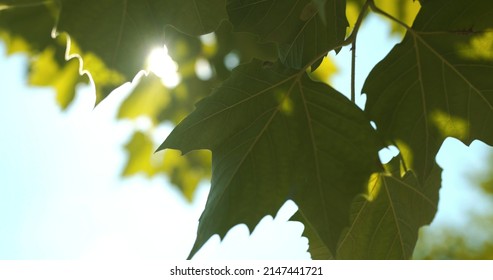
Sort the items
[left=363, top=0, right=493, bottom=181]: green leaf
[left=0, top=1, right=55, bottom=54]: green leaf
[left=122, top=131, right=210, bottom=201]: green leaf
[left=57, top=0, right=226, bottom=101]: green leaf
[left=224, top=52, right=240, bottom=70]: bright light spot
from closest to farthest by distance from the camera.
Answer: [left=57, top=0, right=226, bottom=101]: green leaf < [left=363, top=0, right=493, bottom=181]: green leaf < [left=0, top=1, right=55, bottom=54]: green leaf < [left=224, top=52, right=240, bottom=70]: bright light spot < [left=122, top=131, right=210, bottom=201]: green leaf

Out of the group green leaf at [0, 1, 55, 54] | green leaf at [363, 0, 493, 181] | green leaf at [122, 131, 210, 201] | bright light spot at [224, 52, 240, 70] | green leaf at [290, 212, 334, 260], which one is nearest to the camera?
green leaf at [363, 0, 493, 181]

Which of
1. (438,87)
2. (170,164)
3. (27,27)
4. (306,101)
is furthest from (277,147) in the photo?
(170,164)

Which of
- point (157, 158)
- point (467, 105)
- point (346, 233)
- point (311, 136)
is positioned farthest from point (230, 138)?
point (157, 158)

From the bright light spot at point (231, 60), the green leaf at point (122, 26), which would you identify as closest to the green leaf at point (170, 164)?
the bright light spot at point (231, 60)

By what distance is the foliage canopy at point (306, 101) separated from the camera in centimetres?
124

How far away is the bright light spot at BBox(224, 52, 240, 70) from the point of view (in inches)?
115

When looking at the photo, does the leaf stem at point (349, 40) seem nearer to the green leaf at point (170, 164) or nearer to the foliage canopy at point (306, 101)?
the foliage canopy at point (306, 101)

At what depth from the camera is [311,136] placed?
1.38 metres

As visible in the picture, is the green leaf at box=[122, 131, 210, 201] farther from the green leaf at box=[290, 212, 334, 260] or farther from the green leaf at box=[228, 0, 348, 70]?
the green leaf at box=[228, 0, 348, 70]

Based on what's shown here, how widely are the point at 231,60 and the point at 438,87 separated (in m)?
1.72

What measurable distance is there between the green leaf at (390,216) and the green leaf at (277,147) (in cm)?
23

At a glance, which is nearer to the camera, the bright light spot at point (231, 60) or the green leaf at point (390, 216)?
the green leaf at point (390, 216)

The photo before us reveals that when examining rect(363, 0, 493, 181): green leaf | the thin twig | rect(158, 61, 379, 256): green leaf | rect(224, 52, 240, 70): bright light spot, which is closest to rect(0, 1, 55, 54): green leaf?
rect(224, 52, 240, 70): bright light spot

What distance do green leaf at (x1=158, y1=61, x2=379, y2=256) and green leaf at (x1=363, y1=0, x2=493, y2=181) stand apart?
0.26 ft
